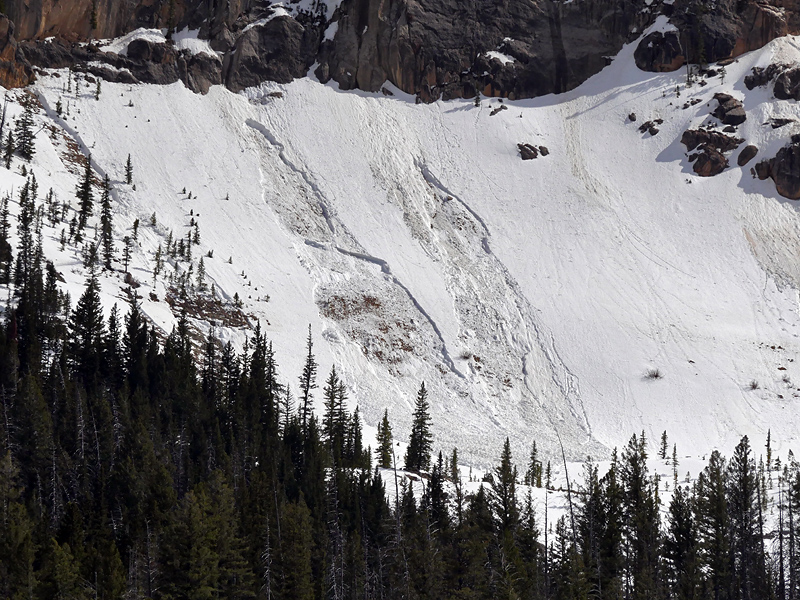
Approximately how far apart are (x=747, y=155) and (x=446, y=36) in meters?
51.6

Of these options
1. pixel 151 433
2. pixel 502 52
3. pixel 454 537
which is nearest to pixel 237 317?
pixel 151 433

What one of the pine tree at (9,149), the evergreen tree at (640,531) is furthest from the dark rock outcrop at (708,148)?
the pine tree at (9,149)

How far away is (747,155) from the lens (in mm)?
125250

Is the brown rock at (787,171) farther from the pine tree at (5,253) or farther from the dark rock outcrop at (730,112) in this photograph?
the pine tree at (5,253)

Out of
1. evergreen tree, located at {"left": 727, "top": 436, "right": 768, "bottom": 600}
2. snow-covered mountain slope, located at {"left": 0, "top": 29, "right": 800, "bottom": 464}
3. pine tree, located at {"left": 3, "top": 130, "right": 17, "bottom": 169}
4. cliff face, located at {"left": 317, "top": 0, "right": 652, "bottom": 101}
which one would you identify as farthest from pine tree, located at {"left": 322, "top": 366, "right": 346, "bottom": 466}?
cliff face, located at {"left": 317, "top": 0, "right": 652, "bottom": 101}

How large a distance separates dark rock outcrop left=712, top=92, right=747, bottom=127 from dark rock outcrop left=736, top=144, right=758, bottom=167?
19.6 ft

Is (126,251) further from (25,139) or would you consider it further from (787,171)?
(787,171)

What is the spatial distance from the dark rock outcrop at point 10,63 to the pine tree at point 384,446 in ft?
238

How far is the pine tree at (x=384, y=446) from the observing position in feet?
236

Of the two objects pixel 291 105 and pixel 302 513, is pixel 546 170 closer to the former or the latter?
pixel 291 105

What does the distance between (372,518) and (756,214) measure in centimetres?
8165

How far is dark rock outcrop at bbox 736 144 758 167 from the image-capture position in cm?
12519

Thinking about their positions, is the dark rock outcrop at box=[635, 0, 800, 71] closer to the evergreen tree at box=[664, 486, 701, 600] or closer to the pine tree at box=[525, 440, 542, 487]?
the pine tree at box=[525, 440, 542, 487]

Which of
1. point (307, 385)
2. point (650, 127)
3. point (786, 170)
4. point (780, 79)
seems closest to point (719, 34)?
point (780, 79)
